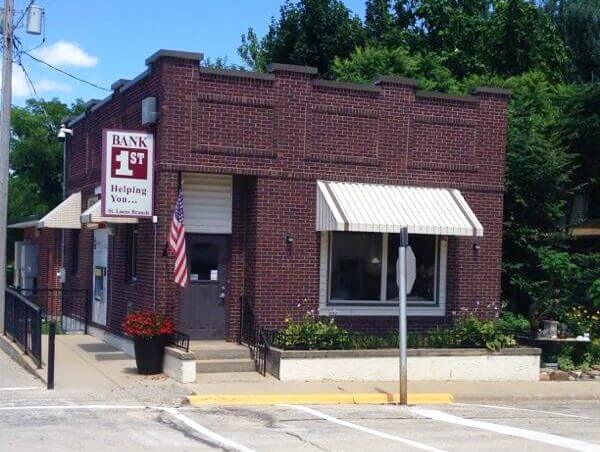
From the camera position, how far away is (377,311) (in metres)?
16.8

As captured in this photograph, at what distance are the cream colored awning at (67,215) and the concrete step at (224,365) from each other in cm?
795

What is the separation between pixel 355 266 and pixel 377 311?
3.30ft

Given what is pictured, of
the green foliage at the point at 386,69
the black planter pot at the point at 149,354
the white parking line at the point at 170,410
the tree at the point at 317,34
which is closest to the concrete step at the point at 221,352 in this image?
the black planter pot at the point at 149,354

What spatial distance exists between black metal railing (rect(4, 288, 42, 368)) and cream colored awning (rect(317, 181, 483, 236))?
5550mm

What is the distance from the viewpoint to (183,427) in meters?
10.6

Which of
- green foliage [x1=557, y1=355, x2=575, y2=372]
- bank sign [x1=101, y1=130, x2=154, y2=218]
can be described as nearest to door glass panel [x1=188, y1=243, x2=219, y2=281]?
bank sign [x1=101, y1=130, x2=154, y2=218]

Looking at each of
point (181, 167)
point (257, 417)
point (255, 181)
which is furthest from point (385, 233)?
point (257, 417)

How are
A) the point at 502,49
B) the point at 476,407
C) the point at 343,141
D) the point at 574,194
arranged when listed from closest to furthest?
the point at 476,407
the point at 343,141
the point at 574,194
the point at 502,49

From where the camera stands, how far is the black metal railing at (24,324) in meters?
15.1

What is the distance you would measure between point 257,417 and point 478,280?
7342 millimetres

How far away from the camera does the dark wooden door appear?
16078 millimetres

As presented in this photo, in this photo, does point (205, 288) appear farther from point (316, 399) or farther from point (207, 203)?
point (316, 399)

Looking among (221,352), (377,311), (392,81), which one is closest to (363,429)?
(221,352)

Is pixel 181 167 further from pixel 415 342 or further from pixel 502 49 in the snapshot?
pixel 502 49
